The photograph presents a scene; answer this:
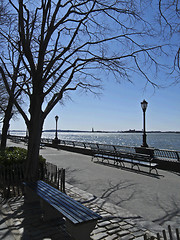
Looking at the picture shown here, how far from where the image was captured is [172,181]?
357 inches

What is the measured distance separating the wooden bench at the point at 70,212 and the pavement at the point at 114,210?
0.40 meters

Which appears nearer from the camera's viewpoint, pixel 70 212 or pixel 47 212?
pixel 70 212

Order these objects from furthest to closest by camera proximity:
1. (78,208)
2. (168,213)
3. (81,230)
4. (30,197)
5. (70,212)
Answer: (30,197) → (168,213) → (78,208) → (70,212) → (81,230)

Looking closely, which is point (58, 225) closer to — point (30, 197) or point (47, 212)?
point (47, 212)

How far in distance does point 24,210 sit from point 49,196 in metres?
1.12

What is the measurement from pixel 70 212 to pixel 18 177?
4297mm

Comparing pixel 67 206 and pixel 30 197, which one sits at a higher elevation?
pixel 67 206

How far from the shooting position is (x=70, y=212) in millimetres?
3852

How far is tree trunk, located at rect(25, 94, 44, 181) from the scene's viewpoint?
7.66 metres

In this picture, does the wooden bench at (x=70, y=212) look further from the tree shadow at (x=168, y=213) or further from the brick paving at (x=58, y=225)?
the tree shadow at (x=168, y=213)

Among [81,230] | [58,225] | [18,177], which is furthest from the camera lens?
[18,177]

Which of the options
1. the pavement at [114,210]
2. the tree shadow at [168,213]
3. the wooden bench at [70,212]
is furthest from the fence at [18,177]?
the tree shadow at [168,213]

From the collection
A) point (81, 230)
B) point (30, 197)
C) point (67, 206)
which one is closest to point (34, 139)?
point (30, 197)

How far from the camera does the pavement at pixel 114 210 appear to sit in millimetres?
4242
